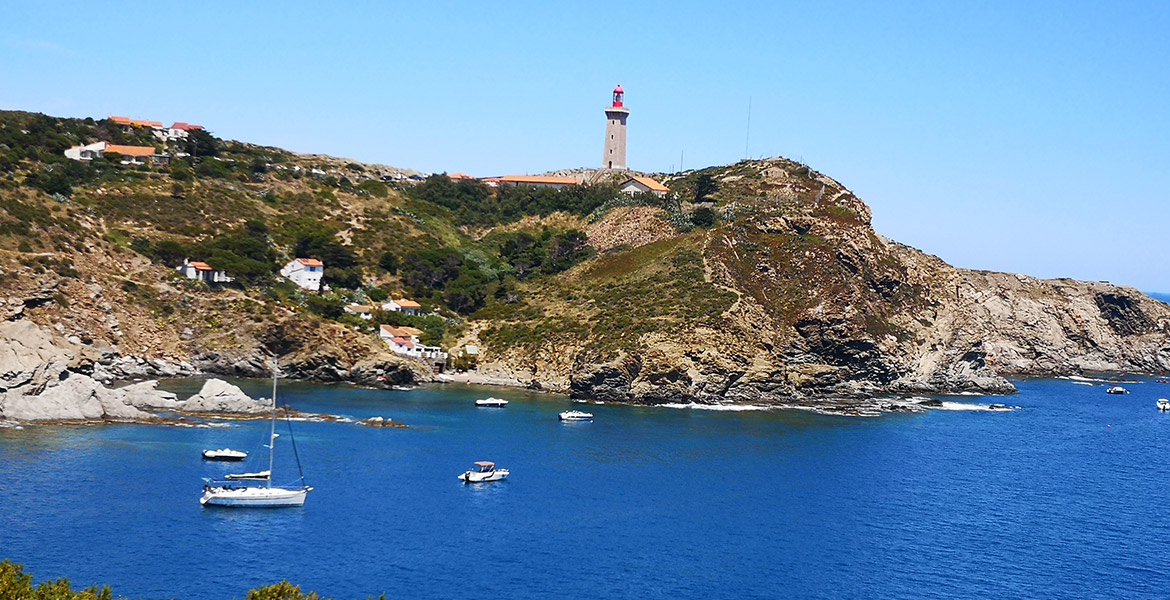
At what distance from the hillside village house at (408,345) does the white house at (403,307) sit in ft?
26.7

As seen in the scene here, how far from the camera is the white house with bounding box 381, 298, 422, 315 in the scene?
13412cm

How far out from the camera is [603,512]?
70.5 metres

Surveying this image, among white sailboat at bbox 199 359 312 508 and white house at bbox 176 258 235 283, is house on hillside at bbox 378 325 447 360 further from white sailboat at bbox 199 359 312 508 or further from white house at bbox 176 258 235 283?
white sailboat at bbox 199 359 312 508

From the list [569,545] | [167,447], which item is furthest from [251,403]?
[569,545]

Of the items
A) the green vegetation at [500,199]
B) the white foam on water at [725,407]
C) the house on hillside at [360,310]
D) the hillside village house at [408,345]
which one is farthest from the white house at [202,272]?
the white foam on water at [725,407]

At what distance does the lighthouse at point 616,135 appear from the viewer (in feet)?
587

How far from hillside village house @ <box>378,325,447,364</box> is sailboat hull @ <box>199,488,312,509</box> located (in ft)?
178

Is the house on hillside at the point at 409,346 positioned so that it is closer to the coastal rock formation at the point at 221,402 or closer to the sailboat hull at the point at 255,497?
the coastal rock formation at the point at 221,402

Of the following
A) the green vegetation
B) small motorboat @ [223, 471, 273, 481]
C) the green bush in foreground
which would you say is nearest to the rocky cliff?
the green vegetation

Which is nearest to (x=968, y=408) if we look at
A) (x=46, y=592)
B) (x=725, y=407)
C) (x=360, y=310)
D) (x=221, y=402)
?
(x=725, y=407)

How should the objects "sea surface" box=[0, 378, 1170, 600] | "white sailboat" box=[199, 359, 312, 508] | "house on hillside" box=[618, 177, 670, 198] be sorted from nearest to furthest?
"sea surface" box=[0, 378, 1170, 600] → "white sailboat" box=[199, 359, 312, 508] → "house on hillside" box=[618, 177, 670, 198]

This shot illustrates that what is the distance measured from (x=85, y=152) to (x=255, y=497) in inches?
3824

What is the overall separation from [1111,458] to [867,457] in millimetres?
22710

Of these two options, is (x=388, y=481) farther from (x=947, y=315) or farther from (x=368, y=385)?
(x=947, y=315)
